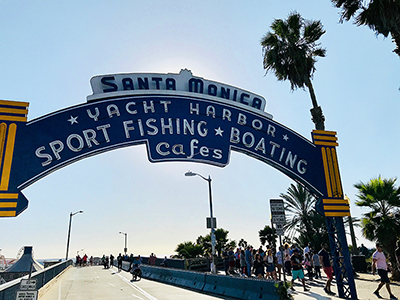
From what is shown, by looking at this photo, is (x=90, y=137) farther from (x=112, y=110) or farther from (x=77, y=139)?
(x=112, y=110)

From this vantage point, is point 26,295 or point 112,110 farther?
point 112,110

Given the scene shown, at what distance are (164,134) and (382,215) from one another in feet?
38.7

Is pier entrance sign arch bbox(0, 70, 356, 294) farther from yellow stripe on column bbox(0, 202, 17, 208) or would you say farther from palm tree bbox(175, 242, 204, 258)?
palm tree bbox(175, 242, 204, 258)

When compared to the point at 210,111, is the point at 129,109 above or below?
below

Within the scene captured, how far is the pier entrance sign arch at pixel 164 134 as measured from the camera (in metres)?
9.88

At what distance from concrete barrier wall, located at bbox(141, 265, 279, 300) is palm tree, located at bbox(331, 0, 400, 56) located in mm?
11791

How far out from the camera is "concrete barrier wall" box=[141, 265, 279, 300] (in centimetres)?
1041

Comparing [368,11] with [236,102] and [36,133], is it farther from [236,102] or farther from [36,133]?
[36,133]

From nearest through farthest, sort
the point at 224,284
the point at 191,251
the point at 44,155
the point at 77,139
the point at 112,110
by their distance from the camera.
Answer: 1. the point at 44,155
2. the point at 77,139
3. the point at 112,110
4. the point at 224,284
5. the point at 191,251

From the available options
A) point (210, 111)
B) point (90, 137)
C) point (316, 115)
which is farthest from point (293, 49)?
point (90, 137)

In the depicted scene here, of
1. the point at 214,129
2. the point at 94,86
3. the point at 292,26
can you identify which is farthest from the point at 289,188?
the point at 94,86

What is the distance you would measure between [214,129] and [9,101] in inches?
263

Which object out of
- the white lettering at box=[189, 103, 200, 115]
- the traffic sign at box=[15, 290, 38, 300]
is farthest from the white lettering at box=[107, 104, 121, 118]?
the traffic sign at box=[15, 290, 38, 300]

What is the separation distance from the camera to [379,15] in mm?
15086
